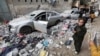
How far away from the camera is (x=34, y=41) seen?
Result: 14.7 metres

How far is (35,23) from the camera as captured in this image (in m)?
16.2

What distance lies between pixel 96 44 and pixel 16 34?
6399 mm

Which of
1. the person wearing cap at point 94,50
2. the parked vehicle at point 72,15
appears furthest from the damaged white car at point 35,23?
the person wearing cap at point 94,50

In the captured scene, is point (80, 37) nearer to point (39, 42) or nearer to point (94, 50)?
point (94, 50)

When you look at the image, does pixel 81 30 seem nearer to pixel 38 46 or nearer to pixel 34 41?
pixel 38 46

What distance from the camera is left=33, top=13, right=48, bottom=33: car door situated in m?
15.7

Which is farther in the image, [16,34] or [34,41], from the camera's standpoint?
[16,34]

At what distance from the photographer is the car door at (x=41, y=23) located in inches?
619

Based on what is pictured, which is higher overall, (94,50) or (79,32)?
(79,32)

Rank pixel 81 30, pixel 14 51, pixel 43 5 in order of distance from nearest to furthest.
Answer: pixel 81 30 → pixel 14 51 → pixel 43 5

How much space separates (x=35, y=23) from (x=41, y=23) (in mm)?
647

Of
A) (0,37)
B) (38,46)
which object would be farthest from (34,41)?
(0,37)

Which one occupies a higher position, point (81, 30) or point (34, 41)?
point (81, 30)

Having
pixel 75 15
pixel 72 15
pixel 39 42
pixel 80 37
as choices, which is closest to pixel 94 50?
pixel 80 37
